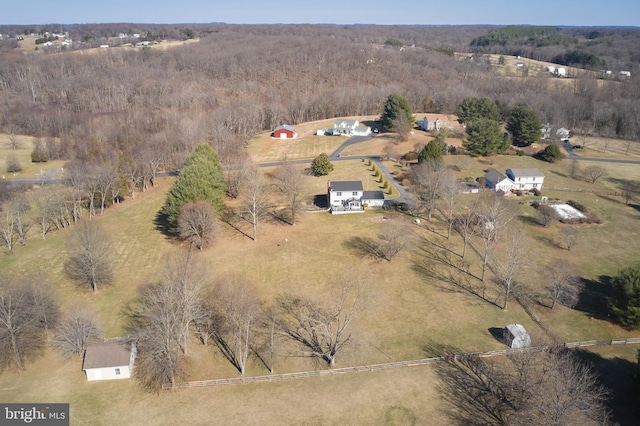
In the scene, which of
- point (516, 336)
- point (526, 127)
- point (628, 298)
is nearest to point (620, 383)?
point (516, 336)

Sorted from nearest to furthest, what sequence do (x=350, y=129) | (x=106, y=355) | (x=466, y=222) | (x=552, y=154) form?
(x=106, y=355) → (x=466, y=222) → (x=552, y=154) → (x=350, y=129)

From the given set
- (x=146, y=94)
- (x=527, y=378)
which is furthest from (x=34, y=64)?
(x=527, y=378)

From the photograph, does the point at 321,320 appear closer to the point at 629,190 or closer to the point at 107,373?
A: the point at 107,373

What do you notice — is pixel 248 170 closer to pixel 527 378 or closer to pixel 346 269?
pixel 346 269

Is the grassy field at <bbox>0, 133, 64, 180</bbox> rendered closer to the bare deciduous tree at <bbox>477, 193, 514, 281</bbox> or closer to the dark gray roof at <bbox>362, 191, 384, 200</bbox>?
the dark gray roof at <bbox>362, 191, 384, 200</bbox>

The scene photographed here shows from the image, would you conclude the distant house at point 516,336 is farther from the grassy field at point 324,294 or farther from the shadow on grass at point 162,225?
the shadow on grass at point 162,225

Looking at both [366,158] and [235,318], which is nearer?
[235,318]

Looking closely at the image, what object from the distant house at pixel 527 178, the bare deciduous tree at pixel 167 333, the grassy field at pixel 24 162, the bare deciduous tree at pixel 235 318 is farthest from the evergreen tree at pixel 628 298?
the grassy field at pixel 24 162
